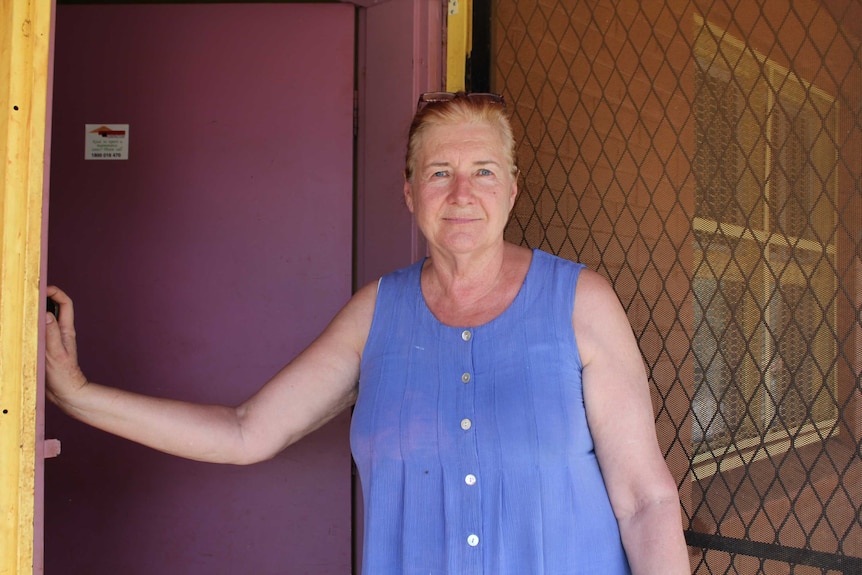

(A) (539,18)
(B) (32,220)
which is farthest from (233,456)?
(A) (539,18)

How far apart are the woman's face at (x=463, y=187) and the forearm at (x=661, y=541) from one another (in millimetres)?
645

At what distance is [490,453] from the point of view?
1.67 meters

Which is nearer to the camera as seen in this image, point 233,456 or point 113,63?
point 233,456

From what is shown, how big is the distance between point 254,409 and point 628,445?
83cm

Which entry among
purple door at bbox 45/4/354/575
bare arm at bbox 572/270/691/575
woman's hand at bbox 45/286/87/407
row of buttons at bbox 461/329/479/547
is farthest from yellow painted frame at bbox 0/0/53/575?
purple door at bbox 45/4/354/575

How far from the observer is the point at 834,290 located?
2279mm

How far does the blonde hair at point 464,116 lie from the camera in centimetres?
188

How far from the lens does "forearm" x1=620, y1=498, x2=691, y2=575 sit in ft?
5.35

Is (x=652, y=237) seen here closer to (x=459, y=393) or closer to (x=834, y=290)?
(x=834, y=290)

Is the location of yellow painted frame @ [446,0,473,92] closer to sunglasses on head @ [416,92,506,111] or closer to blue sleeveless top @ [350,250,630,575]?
sunglasses on head @ [416,92,506,111]

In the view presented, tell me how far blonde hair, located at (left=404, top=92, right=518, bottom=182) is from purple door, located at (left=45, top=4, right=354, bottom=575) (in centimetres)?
70

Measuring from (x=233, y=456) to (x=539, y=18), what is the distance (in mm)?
1761

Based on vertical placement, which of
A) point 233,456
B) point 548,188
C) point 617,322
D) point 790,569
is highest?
point 548,188

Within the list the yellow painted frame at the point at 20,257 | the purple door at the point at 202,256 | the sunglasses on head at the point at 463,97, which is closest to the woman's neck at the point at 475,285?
the sunglasses on head at the point at 463,97
